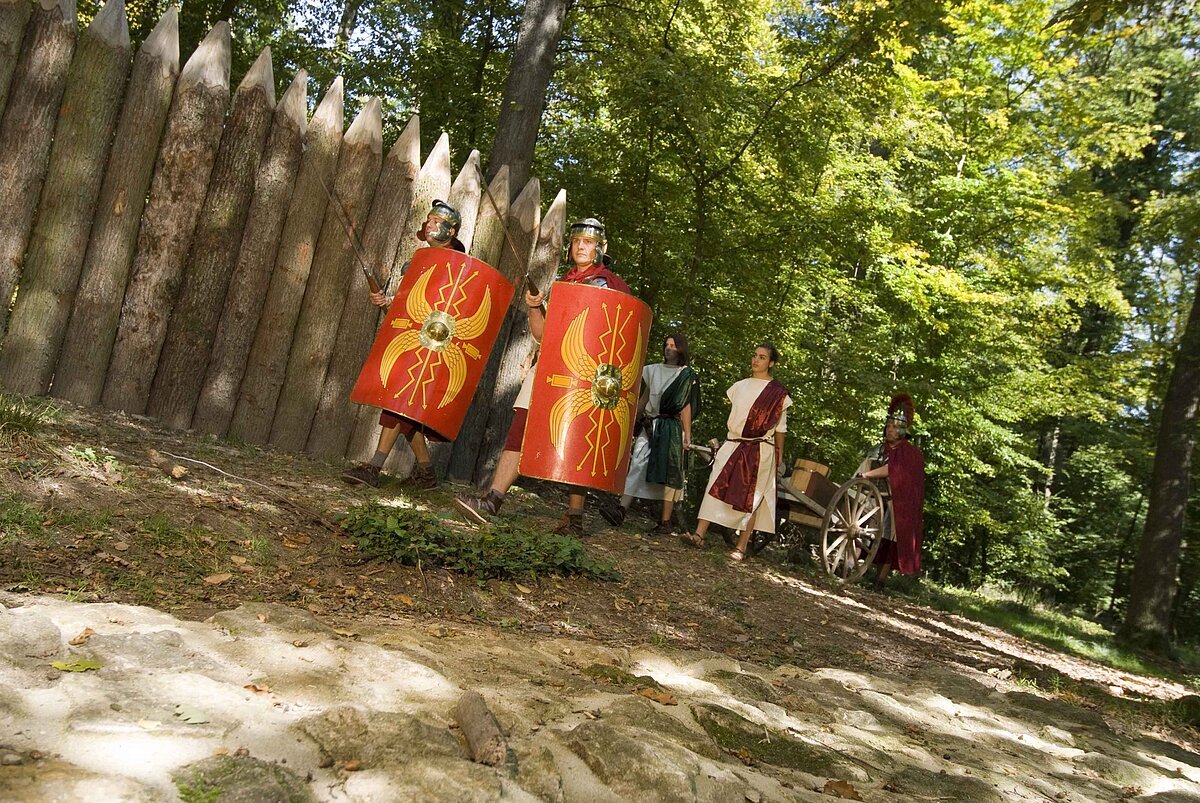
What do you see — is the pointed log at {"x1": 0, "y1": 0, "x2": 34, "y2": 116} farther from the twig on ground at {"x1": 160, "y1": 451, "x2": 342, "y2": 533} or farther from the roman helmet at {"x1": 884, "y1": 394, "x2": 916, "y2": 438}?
the roman helmet at {"x1": 884, "y1": 394, "x2": 916, "y2": 438}

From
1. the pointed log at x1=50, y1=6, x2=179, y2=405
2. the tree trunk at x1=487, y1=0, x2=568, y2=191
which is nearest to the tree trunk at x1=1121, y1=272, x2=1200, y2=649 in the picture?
the tree trunk at x1=487, y1=0, x2=568, y2=191

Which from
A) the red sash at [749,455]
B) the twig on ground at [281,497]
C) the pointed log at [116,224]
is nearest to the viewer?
the twig on ground at [281,497]

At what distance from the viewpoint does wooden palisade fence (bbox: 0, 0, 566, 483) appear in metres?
5.47

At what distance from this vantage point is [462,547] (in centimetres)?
455

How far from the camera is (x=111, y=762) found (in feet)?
6.28

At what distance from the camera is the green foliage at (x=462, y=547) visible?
4.36 metres

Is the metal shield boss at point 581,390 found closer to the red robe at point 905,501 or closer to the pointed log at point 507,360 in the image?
the pointed log at point 507,360

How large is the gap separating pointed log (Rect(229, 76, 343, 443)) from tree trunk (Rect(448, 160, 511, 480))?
1.12 meters

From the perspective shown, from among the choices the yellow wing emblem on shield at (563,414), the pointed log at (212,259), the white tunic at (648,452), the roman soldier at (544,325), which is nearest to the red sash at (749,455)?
the white tunic at (648,452)

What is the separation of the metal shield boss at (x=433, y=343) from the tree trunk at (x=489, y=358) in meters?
1.16

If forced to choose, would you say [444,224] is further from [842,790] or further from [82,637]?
[842,790]

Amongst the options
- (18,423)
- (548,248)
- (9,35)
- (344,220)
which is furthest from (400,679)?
(548,248)

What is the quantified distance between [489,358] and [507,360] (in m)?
0.25

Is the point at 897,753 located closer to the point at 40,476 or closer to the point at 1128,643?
the point at 40,476
